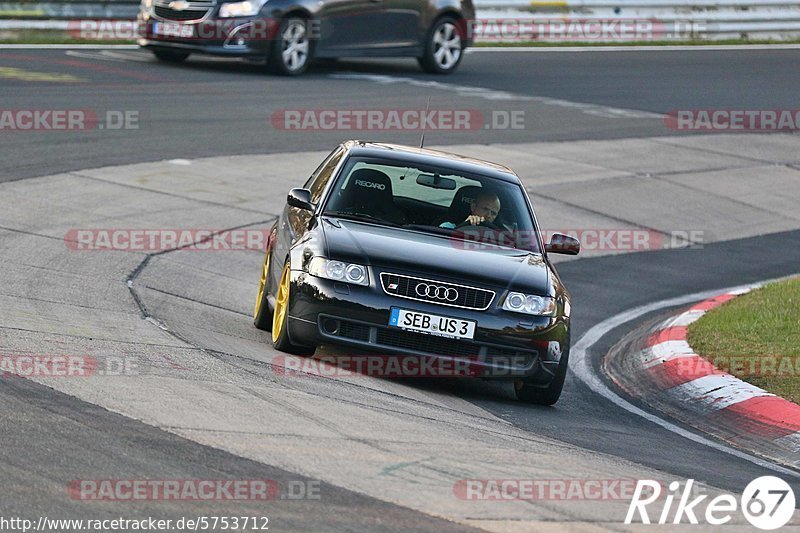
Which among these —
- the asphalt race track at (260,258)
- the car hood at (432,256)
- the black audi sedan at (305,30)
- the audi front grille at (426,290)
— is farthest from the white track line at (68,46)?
the audi front grille at (426,290)

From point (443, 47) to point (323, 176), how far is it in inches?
577

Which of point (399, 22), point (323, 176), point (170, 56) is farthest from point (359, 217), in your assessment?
point (399, 22)

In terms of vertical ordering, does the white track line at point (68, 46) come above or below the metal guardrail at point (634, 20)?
below

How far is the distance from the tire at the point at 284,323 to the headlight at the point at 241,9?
12560 millimetres

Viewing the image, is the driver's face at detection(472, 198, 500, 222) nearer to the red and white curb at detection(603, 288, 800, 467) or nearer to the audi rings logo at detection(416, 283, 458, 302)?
the audi rings logo at detection(416, 283, 458, 302)

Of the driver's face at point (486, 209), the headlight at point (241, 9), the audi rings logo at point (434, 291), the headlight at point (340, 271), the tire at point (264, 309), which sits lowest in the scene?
the tire at point (264, 309)

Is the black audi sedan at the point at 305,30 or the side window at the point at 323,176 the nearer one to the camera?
the side window at the point at 323,176

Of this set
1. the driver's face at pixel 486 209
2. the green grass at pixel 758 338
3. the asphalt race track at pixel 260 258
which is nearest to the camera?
the asphalt race track at pixel 260 258

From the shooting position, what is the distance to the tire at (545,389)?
8.79 m

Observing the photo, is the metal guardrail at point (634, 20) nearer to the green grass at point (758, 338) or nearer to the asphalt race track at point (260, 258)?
the asphalt race track at point (260, 258)

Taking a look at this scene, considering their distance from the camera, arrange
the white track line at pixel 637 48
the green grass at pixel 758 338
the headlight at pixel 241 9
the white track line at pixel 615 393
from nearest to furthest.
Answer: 1. the white track line at pixel 615 393
2. the green grass at pixel 758 338
3. the headlight at pixel 241 9
4. the white track line at pixel 637 48

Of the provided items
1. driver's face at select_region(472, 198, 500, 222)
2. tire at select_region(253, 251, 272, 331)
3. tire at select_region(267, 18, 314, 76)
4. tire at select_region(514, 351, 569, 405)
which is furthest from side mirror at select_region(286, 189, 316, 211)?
tire at select_region(267, 18, 314, 76)

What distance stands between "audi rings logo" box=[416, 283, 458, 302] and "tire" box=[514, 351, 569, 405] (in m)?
0.74

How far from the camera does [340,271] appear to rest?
8555mm
